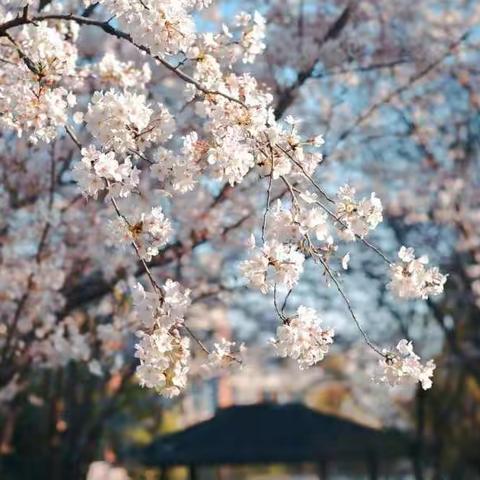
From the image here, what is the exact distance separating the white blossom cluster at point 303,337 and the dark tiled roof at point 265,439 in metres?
6.30

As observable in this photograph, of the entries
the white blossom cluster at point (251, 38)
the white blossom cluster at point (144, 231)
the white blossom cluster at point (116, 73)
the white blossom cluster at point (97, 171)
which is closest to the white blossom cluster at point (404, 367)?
the white blossom cluster at point (144, 231)

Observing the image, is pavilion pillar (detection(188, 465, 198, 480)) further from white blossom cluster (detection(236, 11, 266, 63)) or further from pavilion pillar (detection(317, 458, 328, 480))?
white blossom cluster (detection(236, 11, 266, 63))

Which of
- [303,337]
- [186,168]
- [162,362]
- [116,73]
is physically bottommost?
[162,362]

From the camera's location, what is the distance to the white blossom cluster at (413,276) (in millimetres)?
3990

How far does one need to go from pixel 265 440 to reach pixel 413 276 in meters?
6.47

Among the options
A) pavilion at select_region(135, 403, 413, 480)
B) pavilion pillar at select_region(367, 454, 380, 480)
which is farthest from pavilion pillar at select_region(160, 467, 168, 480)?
pavilion pillar at select_region(367, 454, 380, 480)

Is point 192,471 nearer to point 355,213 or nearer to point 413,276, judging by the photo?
point 413,276

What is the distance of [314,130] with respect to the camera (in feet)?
30.5

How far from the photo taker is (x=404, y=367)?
4.00m

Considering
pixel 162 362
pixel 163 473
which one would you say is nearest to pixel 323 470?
pixel 163 473

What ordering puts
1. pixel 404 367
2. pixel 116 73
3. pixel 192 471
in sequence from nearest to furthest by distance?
1. pixel 404 367
2. pixel 116 73
3. pixel 192 471

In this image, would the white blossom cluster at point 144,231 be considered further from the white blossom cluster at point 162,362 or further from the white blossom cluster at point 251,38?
the white blossom cluster at point 251,38

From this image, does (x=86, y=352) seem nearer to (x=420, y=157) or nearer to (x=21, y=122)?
(x=21, y=122)

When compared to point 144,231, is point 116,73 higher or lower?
higher
